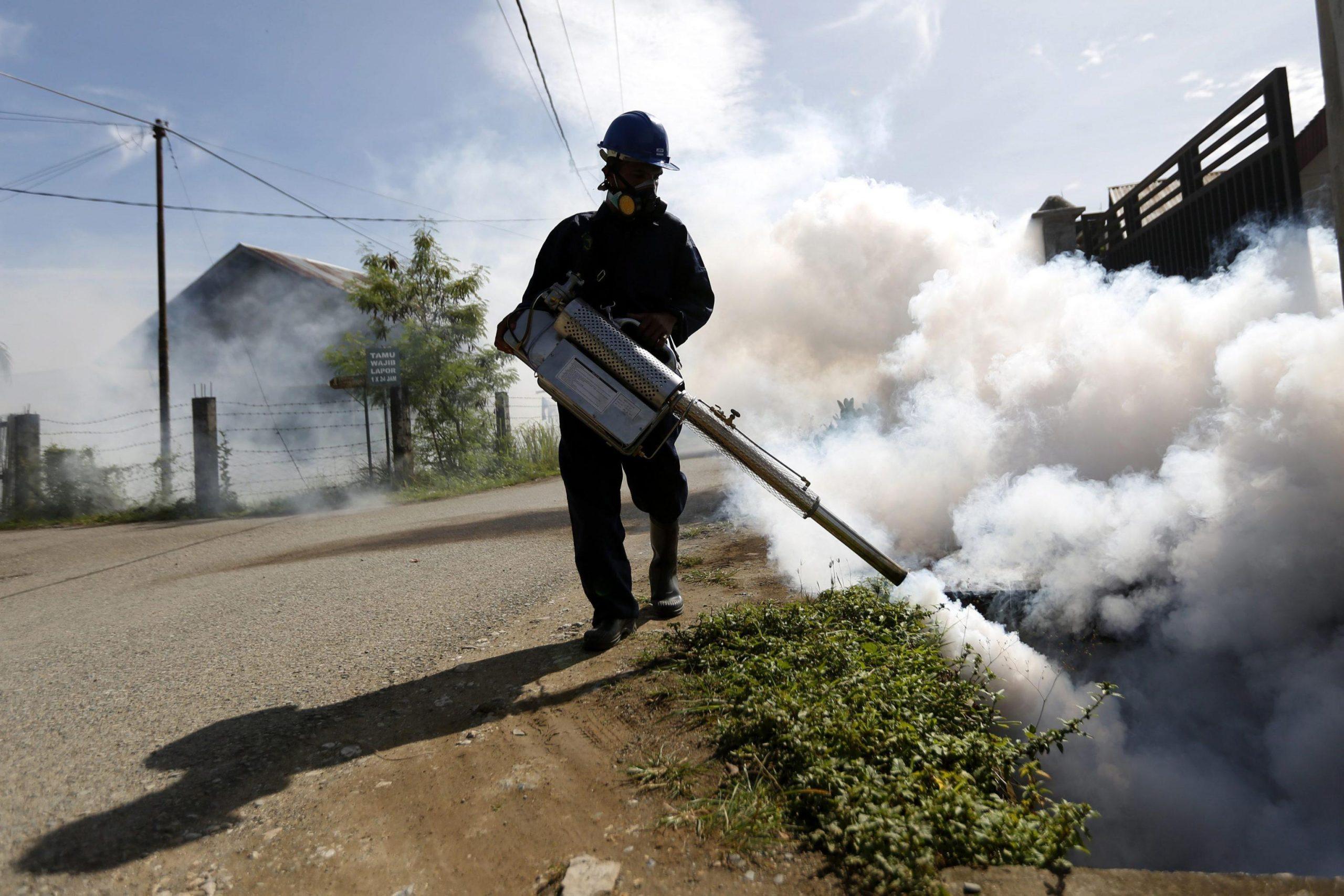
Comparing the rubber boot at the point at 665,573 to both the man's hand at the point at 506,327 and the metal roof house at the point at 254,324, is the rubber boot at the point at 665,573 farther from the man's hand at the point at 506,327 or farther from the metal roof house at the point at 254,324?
the metal roof house at the point at 254,324

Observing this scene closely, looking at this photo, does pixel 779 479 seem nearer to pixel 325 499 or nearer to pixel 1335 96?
pixel 1335 96

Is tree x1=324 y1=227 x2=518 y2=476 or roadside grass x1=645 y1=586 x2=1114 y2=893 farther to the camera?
tree x1=324 y1=227 x2=518 y2=476

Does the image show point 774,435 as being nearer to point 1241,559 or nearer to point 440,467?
point 1241,559

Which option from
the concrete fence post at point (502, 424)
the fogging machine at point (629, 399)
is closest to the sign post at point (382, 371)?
the concrete fence post at point (502, 424)

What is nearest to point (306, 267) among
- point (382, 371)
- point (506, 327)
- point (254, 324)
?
point (254, 324)

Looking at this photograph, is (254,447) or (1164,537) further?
(254,447)

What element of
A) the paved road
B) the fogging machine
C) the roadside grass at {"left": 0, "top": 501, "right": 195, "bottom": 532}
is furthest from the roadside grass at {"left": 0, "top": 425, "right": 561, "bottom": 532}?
the fogging machine

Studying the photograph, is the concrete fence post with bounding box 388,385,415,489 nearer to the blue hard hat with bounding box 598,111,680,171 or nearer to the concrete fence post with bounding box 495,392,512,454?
the concrete fence post with bounding box 495,392,512,454

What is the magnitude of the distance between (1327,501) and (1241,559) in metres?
0.39

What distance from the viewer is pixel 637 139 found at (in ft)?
10.3

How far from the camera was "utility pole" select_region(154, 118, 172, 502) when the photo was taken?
37.1 ft

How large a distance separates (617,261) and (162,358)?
515 inches

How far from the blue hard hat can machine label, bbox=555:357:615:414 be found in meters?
0.86

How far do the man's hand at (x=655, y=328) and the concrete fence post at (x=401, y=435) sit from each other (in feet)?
31.9
